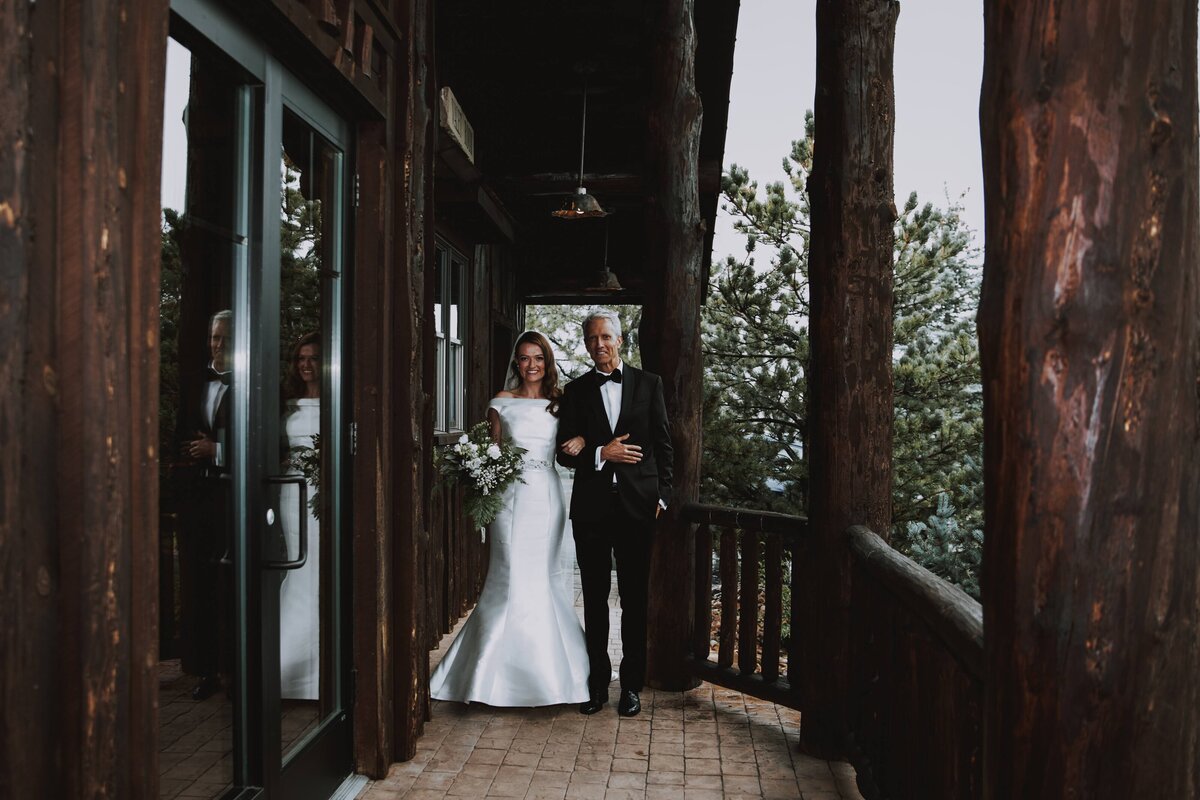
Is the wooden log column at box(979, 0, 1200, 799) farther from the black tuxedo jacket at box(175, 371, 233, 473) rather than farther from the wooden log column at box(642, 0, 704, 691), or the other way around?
the wooden log column at box(642, 0, 704, 691)

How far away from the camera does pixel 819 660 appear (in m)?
4.33

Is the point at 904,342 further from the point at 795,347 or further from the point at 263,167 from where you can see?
the point at 263,167

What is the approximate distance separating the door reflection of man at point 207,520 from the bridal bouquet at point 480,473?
7.09ft

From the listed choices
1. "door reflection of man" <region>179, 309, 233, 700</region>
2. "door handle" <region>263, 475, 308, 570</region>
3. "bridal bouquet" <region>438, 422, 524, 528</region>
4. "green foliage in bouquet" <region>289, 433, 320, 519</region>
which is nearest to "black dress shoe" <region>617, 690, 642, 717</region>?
"bridal bouquet" <region>438, 422, 524, 528</region>

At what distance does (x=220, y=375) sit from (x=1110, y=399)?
2122 mm

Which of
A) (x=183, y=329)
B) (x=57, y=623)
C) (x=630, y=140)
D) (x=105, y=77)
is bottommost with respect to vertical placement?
(x=57, y=623)

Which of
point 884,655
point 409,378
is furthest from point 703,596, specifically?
point 409,378

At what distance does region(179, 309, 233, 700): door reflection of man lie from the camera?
2490mm

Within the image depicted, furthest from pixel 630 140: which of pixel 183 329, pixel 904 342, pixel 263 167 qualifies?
pixel 183 329

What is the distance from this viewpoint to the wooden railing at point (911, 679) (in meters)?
2.47

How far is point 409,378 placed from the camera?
4016 mm

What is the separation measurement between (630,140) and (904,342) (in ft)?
11.2

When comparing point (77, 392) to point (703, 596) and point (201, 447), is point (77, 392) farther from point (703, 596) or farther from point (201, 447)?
point (703, 596)

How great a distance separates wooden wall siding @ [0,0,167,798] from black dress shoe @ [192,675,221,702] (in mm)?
682
